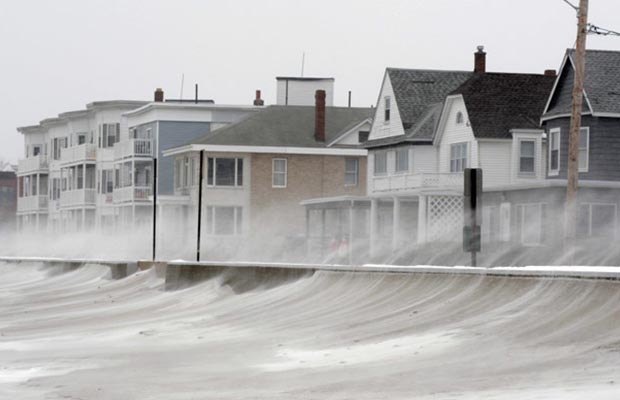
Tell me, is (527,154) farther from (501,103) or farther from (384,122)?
(384,122)

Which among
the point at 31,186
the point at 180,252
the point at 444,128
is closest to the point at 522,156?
the point at 444,128

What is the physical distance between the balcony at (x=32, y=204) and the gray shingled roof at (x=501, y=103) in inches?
2277

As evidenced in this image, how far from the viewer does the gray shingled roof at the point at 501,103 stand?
58062 millimetres

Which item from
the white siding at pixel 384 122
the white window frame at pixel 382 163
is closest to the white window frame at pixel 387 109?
the white siding at pixel 384 122

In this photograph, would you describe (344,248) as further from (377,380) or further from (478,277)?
(377,380)

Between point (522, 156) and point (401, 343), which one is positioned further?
point (522, 156)

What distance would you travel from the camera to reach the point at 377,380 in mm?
13969

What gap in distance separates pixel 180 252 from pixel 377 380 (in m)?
59.2

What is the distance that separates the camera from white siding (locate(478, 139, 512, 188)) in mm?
58156

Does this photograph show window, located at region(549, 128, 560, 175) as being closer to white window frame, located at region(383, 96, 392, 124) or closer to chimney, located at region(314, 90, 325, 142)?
white window frame, located at region(383, 96, 392, 124)

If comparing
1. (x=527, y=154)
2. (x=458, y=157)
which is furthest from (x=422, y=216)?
(x=527, y=154)

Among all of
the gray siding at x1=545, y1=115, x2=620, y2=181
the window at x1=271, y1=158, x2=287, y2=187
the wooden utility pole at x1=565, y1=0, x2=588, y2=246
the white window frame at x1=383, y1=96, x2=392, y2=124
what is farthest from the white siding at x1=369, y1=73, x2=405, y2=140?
the wooden utility pole at x1=565, y1=0, x2=588, y2=246

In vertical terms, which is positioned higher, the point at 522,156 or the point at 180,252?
the point at 522,156

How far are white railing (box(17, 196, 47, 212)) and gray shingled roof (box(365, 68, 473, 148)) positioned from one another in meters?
49.4
